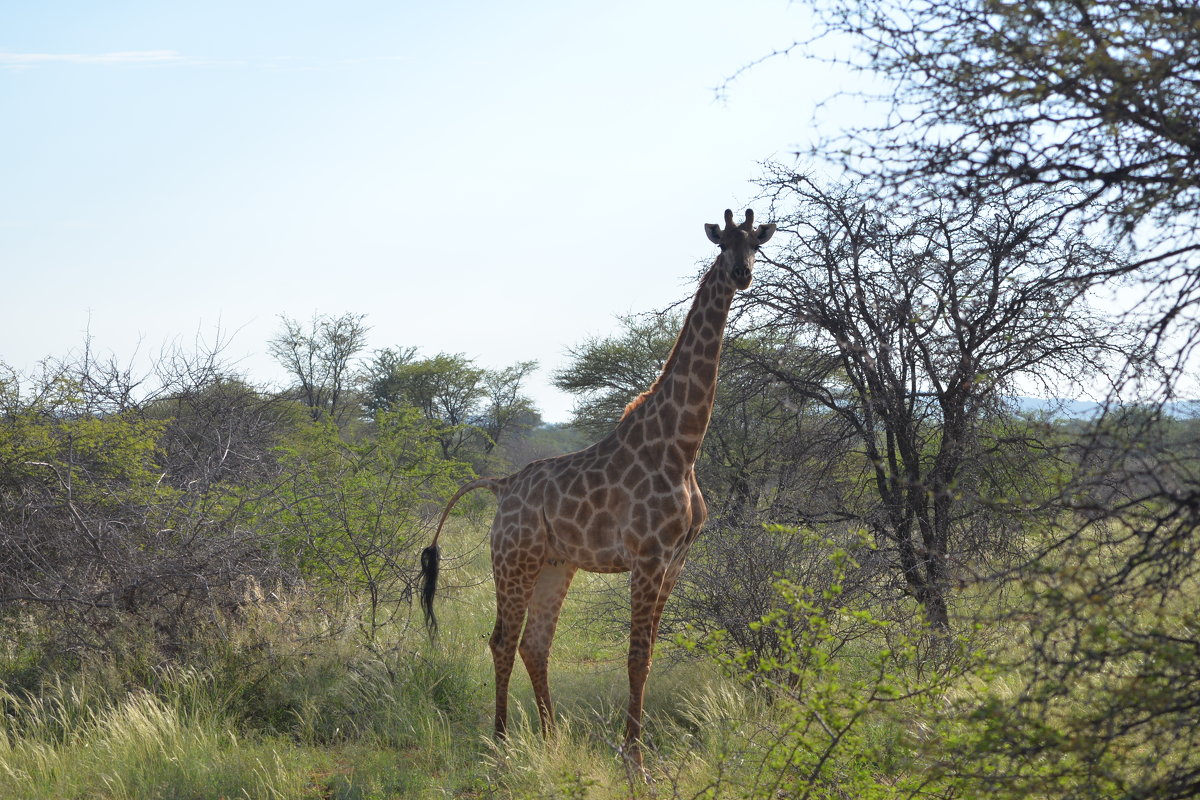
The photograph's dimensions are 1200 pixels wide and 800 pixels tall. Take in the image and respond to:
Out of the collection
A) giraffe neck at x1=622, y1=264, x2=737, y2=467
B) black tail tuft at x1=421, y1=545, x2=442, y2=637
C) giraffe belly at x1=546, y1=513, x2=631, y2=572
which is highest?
giraffe neck at x1=622, y1=264, x2=737, y2=467

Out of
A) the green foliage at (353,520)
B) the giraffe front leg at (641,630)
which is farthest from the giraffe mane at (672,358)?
the green foliage at (353,520)

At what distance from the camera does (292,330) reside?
28.5 meters

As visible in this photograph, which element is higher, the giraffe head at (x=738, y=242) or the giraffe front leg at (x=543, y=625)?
the giraffe head at (x=738, y=242)

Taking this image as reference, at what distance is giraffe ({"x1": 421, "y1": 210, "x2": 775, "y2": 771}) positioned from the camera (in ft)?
18.2

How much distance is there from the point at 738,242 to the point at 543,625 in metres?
2.63

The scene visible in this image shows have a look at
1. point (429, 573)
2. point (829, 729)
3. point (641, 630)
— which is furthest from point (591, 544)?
point (829, 729)

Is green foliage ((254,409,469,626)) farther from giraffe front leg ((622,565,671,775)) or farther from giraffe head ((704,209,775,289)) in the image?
giraffe head ((704,209,775,289))

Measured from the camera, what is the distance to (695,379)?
5.78 meters

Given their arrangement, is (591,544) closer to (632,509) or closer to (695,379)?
(632,509)

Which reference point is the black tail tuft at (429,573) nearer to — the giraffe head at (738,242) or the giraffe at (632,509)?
the giraffe at (632,509)

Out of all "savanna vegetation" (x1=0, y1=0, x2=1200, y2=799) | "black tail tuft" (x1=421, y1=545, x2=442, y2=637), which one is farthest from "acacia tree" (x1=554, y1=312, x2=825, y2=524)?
"black tail tuft" (x1=421, y1=545, x2=442, y2=637)

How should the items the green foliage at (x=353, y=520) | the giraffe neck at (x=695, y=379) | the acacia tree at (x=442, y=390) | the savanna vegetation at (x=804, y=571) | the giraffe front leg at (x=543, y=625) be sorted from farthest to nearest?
the acacia tree at (x=442, y=390) < the green foliage at (x=353, y=520) < the giraffe front leg at (x=543, y=625) < the giraffe neck at (x=695, y=379) < the savanna vegetation at (x=804, y=571)

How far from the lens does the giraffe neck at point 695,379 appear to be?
5.72 m

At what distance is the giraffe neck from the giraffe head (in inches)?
5.5
